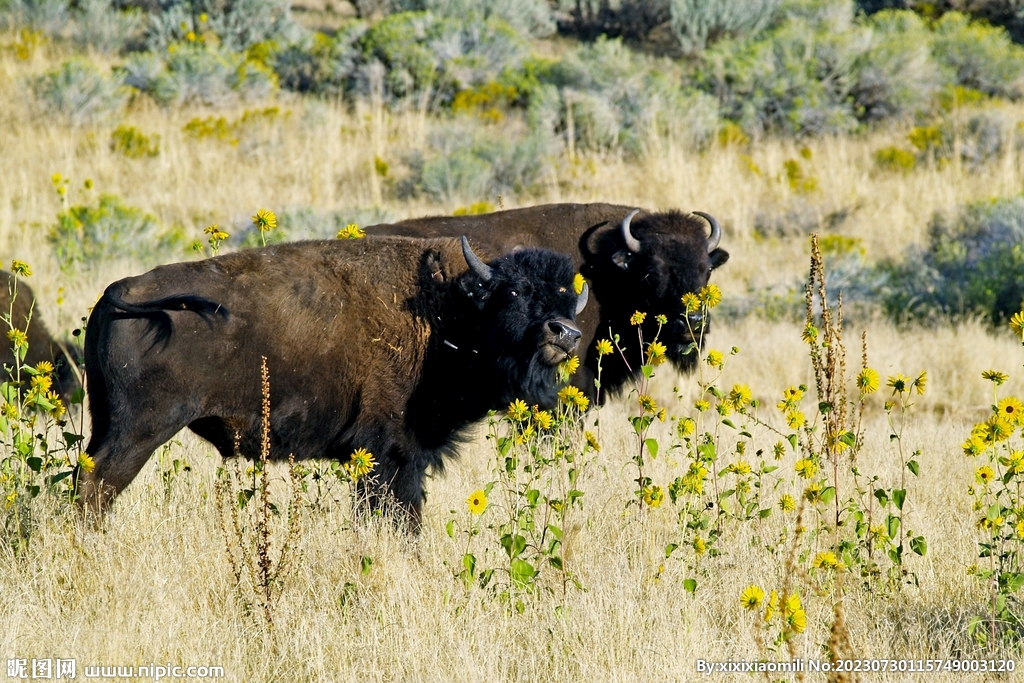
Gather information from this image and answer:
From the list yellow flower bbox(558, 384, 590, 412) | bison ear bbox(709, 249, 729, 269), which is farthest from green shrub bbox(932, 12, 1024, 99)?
yellow flower bbox(558, 384, 590, 412)

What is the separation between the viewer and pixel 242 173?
15.8 m

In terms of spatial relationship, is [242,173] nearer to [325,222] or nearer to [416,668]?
[325,222]

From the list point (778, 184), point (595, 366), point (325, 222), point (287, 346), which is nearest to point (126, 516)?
point (287, 346)

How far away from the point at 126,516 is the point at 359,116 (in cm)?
1310

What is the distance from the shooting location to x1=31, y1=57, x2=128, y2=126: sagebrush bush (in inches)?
661

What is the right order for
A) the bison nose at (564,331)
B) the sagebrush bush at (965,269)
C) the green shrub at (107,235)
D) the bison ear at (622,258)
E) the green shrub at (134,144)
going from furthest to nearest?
1. the green shrub at (134,144)
2. the green shrub at (107,235)
3. the sagebrush bush at (965,269)
4. the bison ear at (622,258)
5. the bison nose at (564,331)

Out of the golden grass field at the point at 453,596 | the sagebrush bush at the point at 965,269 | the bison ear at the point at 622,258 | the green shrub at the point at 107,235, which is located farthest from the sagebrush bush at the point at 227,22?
the golden grass field at the point at 453,596

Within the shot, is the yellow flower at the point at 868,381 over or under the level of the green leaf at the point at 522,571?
over

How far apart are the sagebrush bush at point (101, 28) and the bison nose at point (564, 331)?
17006 mm

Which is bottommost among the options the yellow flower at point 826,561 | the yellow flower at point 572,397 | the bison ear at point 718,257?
the bison ear at point 718,257

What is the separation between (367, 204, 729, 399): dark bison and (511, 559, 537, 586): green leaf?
3243 millimetres

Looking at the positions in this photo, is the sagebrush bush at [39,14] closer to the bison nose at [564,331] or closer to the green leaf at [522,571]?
the bison nose at [564,331]

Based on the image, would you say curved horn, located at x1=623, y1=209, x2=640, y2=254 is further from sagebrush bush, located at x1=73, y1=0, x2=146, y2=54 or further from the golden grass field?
sagebrush bush, located at x1=73, y1=0, x2=146, y2=54

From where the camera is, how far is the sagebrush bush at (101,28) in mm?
20188
